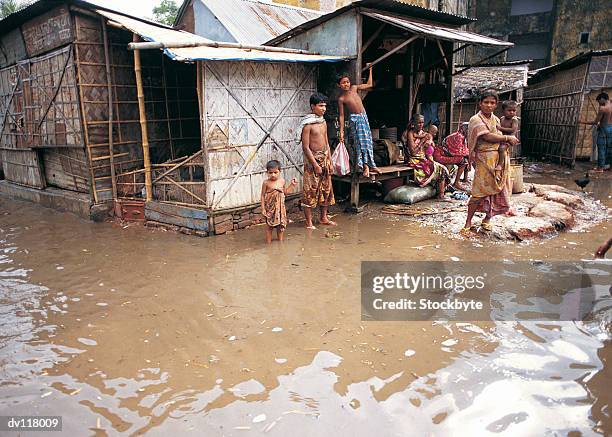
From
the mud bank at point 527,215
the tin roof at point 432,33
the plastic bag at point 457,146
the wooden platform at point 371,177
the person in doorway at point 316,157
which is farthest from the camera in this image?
the plastic bag at point 457,146

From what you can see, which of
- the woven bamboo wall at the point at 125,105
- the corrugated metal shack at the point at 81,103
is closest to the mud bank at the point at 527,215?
the woven bamboo wall at the point at 125,105

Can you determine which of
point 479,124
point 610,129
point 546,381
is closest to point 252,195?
point 479,124

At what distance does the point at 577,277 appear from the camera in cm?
444

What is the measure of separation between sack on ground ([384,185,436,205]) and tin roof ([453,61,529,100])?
512cm

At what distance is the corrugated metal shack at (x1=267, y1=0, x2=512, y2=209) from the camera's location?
727 cm

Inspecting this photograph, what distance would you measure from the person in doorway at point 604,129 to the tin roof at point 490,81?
248cm

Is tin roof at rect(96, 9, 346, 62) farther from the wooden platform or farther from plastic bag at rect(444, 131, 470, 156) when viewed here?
plastic bag at rect(444, 131, 470, 156)

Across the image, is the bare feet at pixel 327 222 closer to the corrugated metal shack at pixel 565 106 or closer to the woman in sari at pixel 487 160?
the woman in sari at pixel 487 160

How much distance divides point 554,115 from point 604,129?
9.69ft

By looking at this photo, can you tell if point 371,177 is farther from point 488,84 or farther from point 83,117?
point 488,84

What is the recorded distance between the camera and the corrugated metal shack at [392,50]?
7.27m

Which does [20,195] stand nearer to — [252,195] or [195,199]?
[195,199]

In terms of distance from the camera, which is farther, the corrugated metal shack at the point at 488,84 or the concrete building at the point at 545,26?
the concrete building at the point at 545,26

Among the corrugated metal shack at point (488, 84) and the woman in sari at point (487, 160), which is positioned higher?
the corrugated metal shack at point (488, 84)
